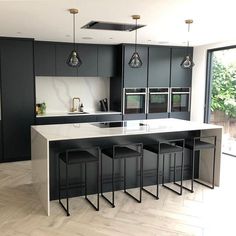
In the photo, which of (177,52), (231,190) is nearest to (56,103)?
(177,52)

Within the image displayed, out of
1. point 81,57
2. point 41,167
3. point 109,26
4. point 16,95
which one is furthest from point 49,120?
point 109,26

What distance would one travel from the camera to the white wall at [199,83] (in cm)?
671

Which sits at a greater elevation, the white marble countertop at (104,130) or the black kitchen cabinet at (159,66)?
the black kitchen cabinet at (159,66)

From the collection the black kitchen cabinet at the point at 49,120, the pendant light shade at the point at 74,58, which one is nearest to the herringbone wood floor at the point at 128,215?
the black kitchen cabinet at the point at 49,120

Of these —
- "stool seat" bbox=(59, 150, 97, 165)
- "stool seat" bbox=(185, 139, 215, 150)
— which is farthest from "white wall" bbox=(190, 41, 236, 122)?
"stool seat" bbox=(59, 150, 97, 165)

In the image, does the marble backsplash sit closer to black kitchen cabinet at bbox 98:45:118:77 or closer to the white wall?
black kitchen cabinet at bbox 98:45:118:77

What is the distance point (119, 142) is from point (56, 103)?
9.25 ft

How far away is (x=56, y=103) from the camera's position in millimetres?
6516

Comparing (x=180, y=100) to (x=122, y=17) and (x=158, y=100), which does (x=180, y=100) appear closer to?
(x=158, y=100)

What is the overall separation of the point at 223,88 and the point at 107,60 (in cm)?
259

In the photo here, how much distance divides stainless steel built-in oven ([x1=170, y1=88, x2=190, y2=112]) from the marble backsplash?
5.05ft

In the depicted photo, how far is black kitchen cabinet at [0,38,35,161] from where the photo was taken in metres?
5.43

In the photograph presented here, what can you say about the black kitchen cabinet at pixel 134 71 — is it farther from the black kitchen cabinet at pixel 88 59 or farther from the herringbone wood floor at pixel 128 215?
the herringbone wood floor at pixel 128 215

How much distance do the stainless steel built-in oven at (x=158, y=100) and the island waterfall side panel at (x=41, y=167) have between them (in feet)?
10.6
